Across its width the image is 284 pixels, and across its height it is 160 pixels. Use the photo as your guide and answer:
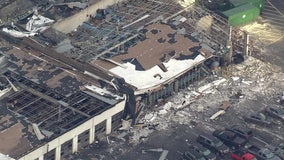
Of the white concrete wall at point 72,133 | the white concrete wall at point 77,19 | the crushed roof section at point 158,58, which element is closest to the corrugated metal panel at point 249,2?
the crushed roof section at point 158,58

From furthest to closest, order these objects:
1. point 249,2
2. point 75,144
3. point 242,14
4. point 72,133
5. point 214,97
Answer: point 249,2 → point 242,14 → point 214,97 → point 75,144 → point 72,133

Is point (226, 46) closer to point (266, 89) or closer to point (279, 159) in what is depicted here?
point (266, 89)

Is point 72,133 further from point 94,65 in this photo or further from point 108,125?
point 94,65

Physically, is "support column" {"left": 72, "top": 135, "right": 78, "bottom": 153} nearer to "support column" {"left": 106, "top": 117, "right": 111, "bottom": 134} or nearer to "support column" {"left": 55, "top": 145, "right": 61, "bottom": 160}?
"support column" {"left": 55, "top": 145, "right": 61, "bottom": 160}

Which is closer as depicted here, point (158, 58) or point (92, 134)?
point (92, 134)

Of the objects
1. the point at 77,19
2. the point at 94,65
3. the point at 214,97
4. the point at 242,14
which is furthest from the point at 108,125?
the point at 242,14

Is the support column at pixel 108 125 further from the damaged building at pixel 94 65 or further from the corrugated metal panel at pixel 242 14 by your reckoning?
the corrugated metal panel at pixel 242 14

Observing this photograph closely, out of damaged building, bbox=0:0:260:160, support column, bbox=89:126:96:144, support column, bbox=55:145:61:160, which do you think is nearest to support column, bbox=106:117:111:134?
damaged building, bbox=0:0:260:160
